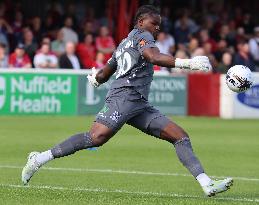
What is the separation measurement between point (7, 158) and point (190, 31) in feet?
56.2

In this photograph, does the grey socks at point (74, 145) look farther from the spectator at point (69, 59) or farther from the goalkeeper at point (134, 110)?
the spectator at point (69, 59)

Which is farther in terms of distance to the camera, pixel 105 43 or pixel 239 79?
pixel 105 43

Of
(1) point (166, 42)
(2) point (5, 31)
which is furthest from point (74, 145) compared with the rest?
(1) point (166, 42)

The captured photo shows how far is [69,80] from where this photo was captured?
24.9m

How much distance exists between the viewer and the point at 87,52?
2723 cm

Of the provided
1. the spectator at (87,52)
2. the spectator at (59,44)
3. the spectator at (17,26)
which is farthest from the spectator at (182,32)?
the spectator at (17,26)

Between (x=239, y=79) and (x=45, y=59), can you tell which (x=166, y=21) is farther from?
(x=239, y=79)

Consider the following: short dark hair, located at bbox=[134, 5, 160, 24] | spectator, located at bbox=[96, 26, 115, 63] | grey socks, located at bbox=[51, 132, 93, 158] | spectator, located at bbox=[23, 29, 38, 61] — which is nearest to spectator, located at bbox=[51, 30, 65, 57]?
spectator, located at bbox=[23, 29, 38, 61]

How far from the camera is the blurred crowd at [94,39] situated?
26.3 m

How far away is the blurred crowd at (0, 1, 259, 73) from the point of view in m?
26.3

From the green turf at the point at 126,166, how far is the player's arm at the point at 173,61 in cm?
142

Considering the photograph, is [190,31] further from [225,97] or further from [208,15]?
[225,97]

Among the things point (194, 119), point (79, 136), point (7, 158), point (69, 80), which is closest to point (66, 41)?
point (69, 80)

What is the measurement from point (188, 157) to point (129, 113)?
795 millimetres
